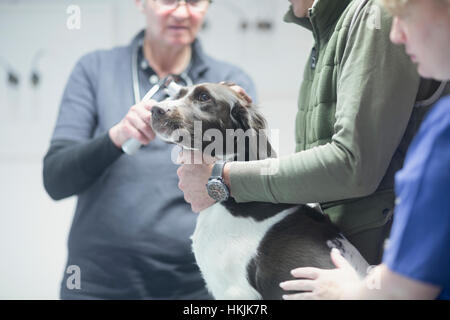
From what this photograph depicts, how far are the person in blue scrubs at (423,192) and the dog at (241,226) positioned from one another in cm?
18

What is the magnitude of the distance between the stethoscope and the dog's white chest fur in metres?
0.29

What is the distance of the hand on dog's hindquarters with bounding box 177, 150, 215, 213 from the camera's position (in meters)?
0.91

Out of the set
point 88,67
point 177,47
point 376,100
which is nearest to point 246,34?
point 177,47

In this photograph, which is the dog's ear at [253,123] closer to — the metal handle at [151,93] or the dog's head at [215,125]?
the dog's head at [215,125]

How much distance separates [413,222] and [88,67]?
3.66ft

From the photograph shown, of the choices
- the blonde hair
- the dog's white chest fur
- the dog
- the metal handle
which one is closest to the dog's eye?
the dog

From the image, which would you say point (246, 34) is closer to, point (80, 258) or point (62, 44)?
point (62, 44)

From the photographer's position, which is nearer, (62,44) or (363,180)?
(363,180)

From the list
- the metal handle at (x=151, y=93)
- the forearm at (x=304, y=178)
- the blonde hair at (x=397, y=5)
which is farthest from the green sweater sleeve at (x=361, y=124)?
the metal handle at (x=151, y=93)

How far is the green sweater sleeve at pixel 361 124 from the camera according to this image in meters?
0.77
